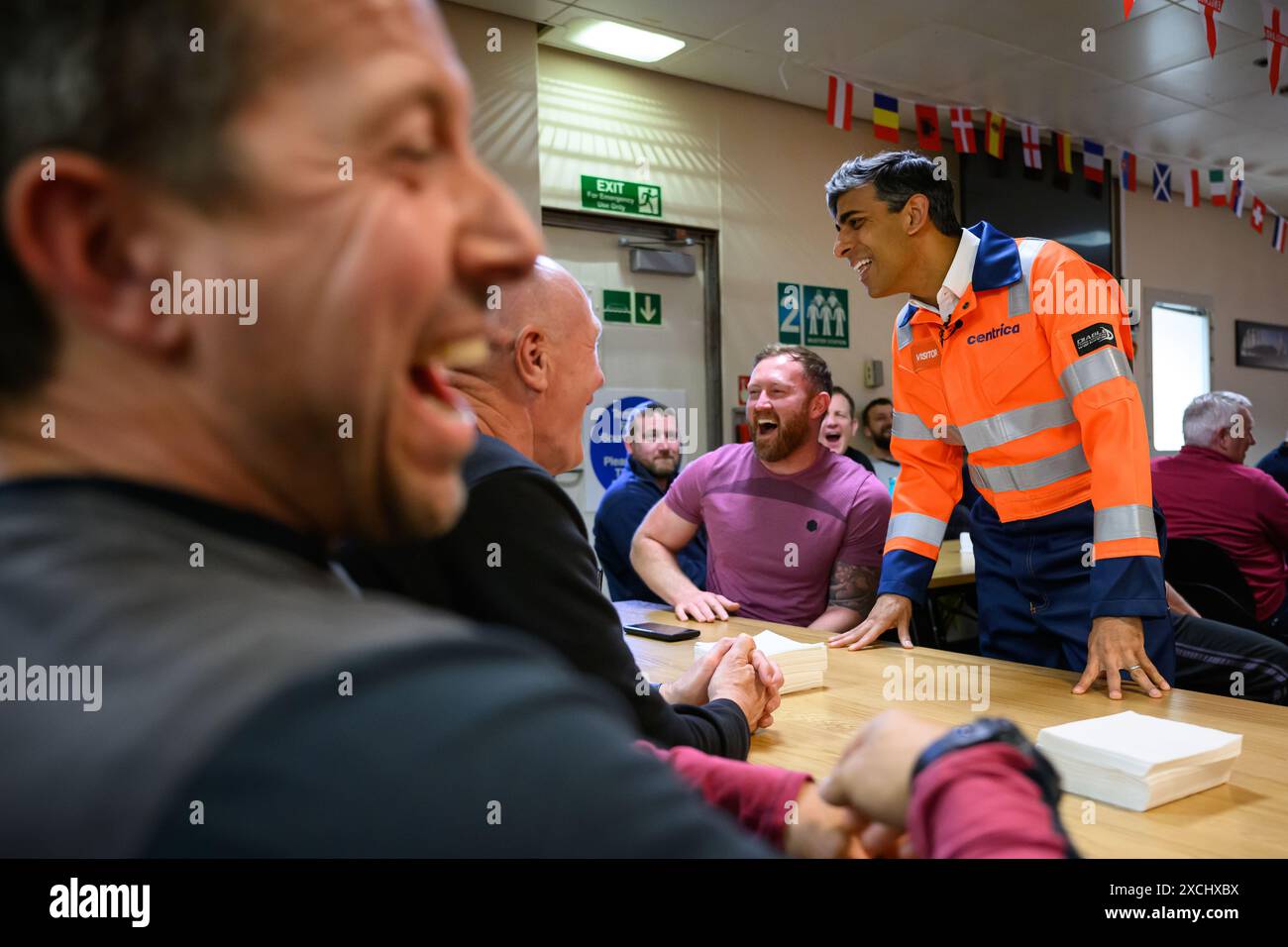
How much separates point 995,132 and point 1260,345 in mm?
4085

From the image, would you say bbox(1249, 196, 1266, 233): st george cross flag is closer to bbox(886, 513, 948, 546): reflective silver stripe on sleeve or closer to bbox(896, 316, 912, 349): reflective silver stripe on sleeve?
bbox(896, 316, 912, 349): reflective silver stripe on sleeve

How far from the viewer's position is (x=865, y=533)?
262 cm

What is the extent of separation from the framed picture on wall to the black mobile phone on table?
7080mm

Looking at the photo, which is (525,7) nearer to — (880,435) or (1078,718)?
(880,435)

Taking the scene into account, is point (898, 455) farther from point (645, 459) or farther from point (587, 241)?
point (587, 241)

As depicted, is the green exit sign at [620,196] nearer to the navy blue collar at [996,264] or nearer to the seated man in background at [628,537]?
the seated man in background at [628,537]

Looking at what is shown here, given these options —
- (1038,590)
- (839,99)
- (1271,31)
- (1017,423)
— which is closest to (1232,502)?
(1271,31)

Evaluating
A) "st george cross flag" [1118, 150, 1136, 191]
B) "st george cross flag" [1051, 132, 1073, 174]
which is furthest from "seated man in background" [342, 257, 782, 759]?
"st george cross flag" [1118, 150, 1136, 191]

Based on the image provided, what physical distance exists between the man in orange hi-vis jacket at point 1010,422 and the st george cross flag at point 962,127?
11.1 feet

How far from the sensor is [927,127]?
193 inches

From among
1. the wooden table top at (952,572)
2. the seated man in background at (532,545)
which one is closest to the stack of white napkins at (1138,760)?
the seated man in background at (532,545)

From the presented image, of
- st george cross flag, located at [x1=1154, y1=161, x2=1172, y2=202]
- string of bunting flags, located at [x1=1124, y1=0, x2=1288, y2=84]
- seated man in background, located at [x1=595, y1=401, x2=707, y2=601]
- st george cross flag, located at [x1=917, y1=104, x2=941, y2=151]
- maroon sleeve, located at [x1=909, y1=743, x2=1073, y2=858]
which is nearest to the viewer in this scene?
maroon sleeve, located at [x1=909, y1=743, x2=1073, y2=858]

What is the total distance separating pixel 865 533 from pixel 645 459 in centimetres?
116

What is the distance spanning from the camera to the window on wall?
270 inches
